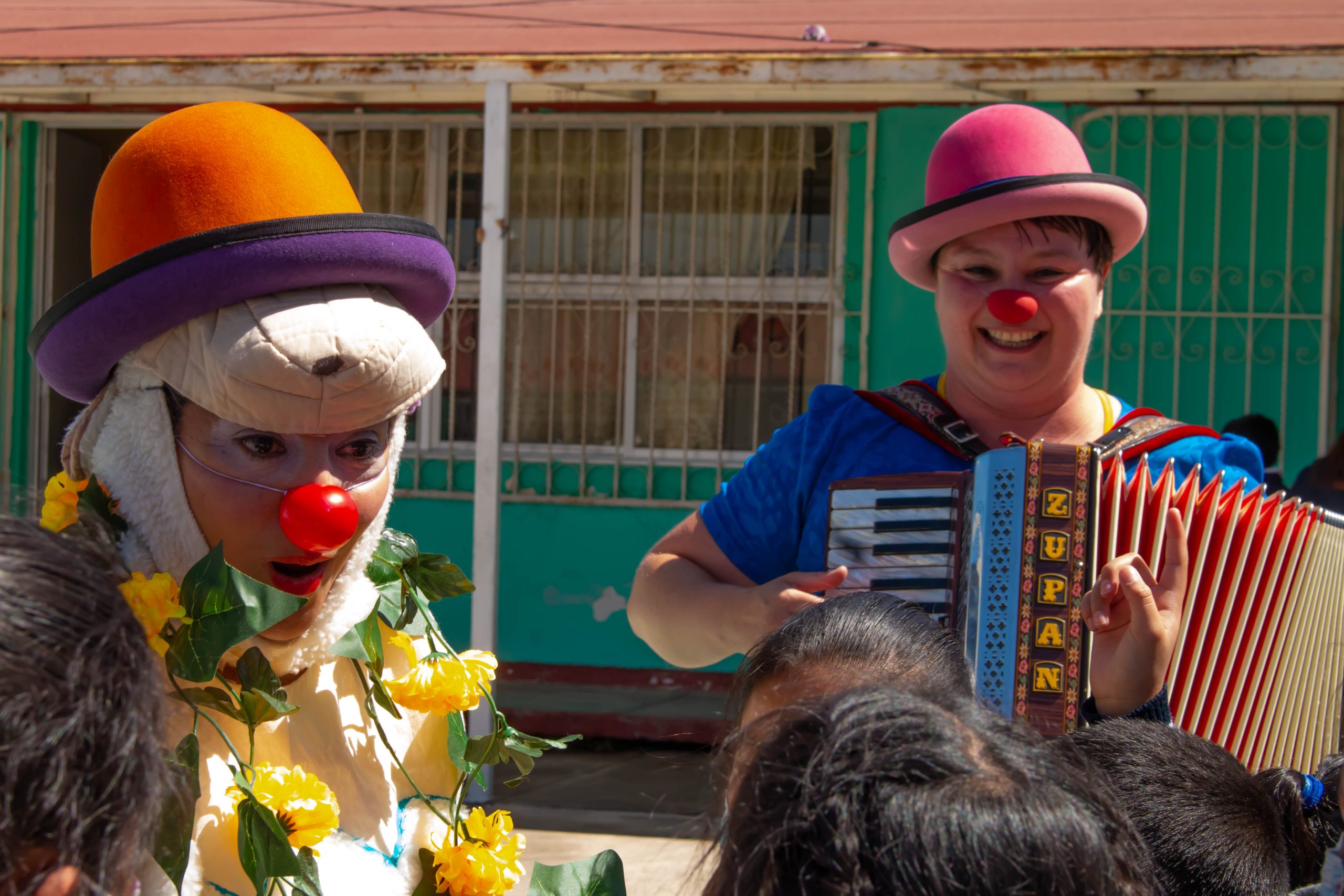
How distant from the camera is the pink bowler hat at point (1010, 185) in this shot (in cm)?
187

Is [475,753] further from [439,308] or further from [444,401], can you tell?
[444,401]

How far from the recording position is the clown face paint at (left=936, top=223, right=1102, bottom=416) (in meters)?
1.91

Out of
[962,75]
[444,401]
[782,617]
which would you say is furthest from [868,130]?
[782,617]

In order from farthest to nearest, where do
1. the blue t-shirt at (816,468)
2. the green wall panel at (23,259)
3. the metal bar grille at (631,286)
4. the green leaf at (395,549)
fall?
the green wall panel at (23,259), the metal bar grille at (631,286), the blue t-shirt at (816,468), the green leaf at (395,549)

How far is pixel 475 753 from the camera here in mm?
1474

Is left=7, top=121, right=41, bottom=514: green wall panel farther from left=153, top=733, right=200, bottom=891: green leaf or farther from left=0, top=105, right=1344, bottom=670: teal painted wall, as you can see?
left=153, top=733, right=200, bottom=891: green leaf

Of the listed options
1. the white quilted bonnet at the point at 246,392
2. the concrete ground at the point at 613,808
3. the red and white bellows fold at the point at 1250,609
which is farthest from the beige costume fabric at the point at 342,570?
the concrete ground at the point at 613,808

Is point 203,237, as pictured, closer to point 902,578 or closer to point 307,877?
point 307,877

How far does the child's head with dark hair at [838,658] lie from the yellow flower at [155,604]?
0.58m

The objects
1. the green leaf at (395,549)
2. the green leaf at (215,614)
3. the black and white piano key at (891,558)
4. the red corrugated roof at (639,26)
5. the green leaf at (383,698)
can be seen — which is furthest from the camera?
the red corrugated roof at (639,26)

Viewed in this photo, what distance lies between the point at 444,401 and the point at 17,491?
13.6ft

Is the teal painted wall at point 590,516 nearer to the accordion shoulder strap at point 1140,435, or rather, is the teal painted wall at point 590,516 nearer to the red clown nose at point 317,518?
the accordion shoulder strap at point 1140,435

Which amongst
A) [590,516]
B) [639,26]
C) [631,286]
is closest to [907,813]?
[639,26]

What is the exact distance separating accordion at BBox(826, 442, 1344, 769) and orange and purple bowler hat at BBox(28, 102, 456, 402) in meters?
0.86
